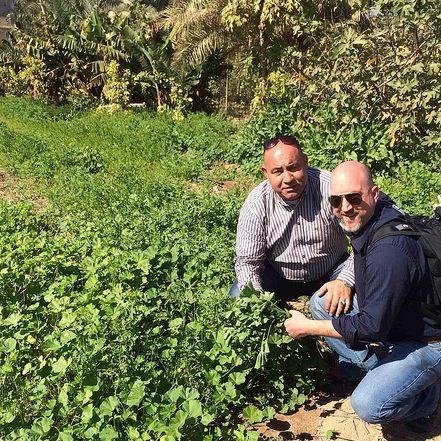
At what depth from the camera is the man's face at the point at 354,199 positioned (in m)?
2.96

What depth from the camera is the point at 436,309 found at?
2887 millimetres

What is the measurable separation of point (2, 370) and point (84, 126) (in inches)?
450

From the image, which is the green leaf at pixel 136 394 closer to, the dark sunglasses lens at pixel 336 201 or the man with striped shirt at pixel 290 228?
the man with striped shirt at pixel 290 228

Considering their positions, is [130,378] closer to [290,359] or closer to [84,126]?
[290,359]

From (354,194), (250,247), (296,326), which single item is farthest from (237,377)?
(354,194)

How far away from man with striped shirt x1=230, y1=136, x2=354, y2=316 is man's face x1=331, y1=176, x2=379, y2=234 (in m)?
0.64

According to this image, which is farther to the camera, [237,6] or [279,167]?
[237,6]

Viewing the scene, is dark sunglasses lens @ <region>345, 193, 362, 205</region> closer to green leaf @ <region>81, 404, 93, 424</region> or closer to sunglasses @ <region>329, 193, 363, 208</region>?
sunglasses @ <region>329, 193, 363, 208</region>

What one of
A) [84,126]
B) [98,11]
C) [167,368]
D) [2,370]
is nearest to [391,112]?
[167,368]

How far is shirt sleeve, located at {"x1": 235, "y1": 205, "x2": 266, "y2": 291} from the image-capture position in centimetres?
381

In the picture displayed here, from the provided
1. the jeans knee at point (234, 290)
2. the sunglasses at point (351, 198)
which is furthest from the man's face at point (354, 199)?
the jeans knee at point (234, 290)

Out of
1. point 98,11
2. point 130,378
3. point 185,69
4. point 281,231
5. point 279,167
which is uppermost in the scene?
point 98,11

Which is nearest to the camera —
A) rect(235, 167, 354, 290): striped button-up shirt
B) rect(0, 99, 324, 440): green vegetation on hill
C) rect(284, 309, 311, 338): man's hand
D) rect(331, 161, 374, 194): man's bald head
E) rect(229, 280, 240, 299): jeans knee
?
rect(0, 99, 324, 440): green vegetation on hill

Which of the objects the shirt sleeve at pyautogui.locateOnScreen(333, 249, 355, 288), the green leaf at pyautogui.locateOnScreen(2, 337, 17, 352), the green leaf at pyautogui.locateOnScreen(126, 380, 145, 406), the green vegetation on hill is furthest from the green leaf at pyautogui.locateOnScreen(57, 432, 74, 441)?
the shirt sleeve at pyautogui.locateOnScreen(333, 249, 355, 288)
